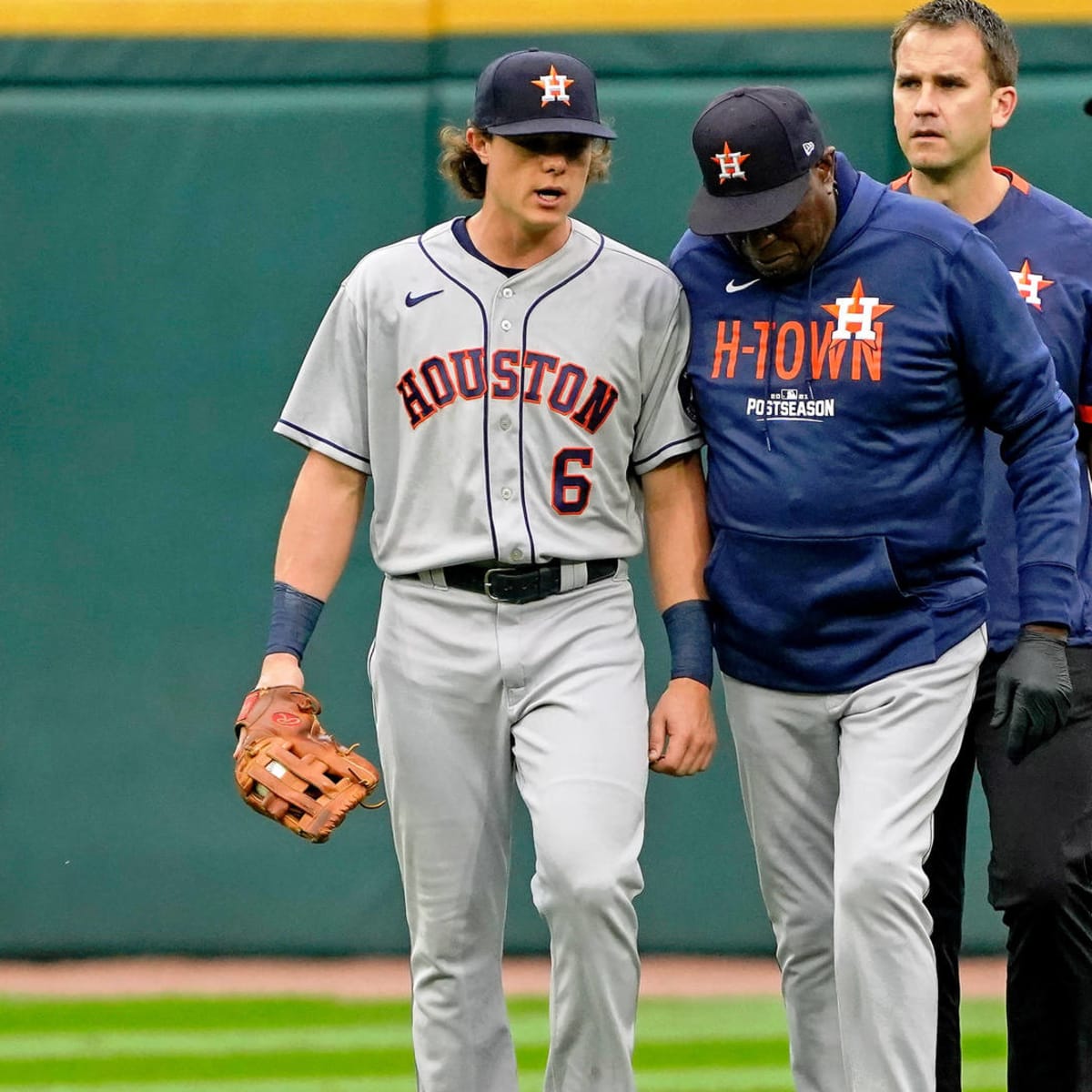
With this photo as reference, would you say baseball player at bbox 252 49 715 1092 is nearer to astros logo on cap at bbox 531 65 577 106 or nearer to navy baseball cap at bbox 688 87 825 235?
astros logo on cap at bbox 531 65 577 106

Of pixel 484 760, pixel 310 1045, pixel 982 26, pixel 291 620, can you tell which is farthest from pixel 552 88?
pixel 310 1045

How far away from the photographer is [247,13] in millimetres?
5234

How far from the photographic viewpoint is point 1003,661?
3654 millimetres

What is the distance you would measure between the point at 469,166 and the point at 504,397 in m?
0.47

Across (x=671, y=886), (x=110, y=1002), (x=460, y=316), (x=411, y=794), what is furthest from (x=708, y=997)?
(x=460, y=316)

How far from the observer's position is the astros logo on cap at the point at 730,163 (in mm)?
3377

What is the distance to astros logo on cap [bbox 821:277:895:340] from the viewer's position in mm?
3398

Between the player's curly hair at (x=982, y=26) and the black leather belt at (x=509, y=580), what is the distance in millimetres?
1201

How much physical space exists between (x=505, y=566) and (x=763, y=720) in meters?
0.52

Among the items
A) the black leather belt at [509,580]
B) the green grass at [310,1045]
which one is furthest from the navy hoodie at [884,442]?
the green grass at [310,1045]

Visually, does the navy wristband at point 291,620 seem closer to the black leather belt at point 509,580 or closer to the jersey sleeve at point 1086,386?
the black leather belt at point 509,580

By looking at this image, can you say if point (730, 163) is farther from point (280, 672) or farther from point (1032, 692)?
point (280, 672)

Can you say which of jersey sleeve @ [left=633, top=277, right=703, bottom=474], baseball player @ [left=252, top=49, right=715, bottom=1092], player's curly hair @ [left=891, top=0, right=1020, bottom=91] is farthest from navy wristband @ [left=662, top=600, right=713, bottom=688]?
player's curly hair @ [left=891, top=0, right=1020, bottom=91]

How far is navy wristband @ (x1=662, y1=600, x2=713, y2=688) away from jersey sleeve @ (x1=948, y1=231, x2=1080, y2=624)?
0.54 m
